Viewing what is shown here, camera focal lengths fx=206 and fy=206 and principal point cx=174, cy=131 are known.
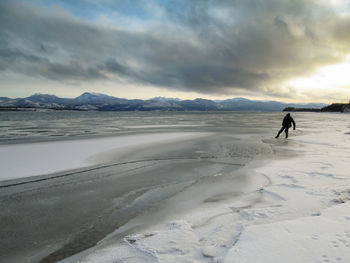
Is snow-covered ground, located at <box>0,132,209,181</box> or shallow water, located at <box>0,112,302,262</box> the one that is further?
snow-covered ground, located at <box>0,132,209,181</box>

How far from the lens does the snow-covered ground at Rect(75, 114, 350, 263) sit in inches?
121

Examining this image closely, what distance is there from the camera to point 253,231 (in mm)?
3668

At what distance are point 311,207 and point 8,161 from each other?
12091 mm

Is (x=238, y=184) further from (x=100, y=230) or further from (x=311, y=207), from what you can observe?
(x=100, y=230)

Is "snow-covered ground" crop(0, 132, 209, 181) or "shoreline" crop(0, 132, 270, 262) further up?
"snow-covered ground" crop(0, 132, 209, 181)

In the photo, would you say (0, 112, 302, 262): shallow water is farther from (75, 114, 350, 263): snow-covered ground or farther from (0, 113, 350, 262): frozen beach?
(75, 114, 350, 263): snow-covered ground

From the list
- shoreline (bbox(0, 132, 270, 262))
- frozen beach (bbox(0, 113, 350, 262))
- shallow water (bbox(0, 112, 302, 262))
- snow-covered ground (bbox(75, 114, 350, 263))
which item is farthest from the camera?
shoreline (bbox(0, 132, 270, 262))

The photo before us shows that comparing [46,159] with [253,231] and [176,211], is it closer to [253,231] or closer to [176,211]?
[176,211]

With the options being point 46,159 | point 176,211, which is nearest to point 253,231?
point 176,211

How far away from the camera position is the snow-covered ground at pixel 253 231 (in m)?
3.08

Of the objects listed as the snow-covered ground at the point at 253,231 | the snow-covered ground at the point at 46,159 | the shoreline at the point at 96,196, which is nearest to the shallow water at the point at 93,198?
the shoreline at the point at 96,196

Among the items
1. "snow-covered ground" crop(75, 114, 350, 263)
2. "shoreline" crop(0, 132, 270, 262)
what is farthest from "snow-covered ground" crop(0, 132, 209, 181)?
"snow-covered ground" crop(75, 114, 350, 263)

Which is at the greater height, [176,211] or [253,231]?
[253,231]

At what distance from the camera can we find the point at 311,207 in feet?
15.5
